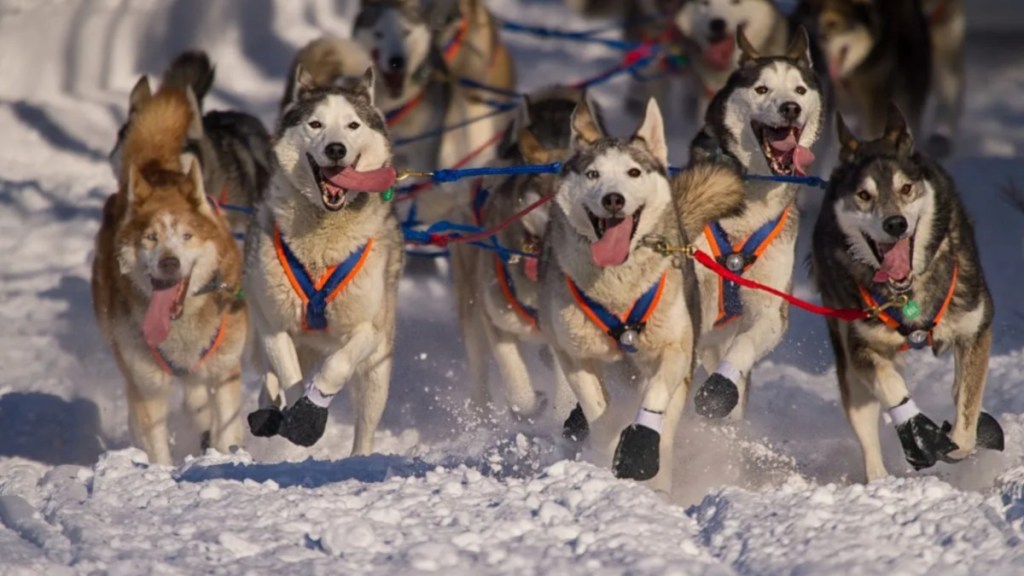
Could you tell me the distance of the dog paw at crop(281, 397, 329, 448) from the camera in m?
4.50

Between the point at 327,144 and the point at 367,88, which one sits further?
the point at 367,88

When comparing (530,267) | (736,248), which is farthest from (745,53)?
(530,267)

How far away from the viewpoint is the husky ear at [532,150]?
5.64 metres

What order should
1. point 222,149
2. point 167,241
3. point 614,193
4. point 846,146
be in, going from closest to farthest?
point 614,193 → point 846,146 → point 167,241 → point 222,149

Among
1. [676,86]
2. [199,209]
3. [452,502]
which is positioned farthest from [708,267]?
[676,86]

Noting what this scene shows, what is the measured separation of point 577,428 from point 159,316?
3.85ft

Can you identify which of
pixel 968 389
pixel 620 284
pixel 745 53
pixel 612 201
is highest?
pixel 745 53

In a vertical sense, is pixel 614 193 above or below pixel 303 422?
above

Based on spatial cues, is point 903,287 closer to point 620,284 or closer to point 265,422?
point 620,284

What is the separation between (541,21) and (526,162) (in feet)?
21.7

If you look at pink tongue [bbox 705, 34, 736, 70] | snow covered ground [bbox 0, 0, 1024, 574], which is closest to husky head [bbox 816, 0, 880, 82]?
pink tongue [bbox 705, 34, 736, 70]

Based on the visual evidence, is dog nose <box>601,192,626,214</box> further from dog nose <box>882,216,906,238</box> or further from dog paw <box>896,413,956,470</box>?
dog paw <box>896,413,956,470</box>

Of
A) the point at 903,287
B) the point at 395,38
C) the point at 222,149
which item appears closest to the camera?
the point at 903,287

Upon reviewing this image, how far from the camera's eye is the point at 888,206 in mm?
4363
